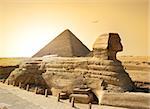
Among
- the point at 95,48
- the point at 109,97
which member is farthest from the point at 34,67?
the point at 109,97

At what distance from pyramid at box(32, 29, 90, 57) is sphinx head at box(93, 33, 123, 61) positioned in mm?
8280

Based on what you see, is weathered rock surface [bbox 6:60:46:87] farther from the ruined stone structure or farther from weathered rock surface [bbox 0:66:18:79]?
weathered rock surface [bbox 0:66:18:79]

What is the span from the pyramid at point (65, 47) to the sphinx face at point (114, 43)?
8542 millimetres

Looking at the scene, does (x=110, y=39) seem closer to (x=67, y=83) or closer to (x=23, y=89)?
(x=67, y=83)

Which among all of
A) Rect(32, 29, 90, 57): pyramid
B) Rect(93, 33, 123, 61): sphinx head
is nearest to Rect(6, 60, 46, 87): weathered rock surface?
Rect(93, 33, 123, 61): sphinx head

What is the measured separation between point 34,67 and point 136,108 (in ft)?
27.0

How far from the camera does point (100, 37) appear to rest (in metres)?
15.6

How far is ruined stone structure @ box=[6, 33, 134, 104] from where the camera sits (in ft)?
45.5

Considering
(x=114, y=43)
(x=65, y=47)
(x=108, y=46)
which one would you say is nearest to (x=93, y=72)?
(x=108, y=46)

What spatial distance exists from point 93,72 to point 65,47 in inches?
406

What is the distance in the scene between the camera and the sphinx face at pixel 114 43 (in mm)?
14859

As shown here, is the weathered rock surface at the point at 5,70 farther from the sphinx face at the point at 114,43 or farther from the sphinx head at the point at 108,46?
the sphinx face at the point at 114,43

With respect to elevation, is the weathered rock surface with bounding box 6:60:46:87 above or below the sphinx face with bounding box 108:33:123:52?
below

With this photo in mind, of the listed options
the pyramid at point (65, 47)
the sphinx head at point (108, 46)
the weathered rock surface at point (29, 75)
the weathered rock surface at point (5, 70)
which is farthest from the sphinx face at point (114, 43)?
the weathered rock surface at point (5, 70)
